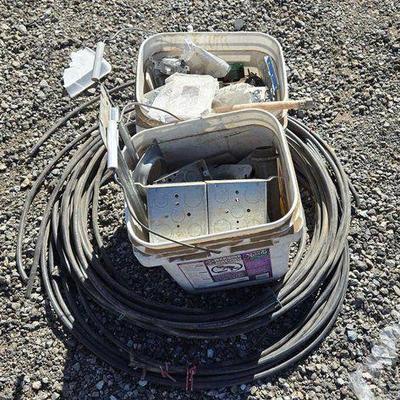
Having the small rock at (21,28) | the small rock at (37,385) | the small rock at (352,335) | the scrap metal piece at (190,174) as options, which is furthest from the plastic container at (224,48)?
the small rock at (21,28)

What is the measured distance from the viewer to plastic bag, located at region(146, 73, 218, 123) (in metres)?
3.47

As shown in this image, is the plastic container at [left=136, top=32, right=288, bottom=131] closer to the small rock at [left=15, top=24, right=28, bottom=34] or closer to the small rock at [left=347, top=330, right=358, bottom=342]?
the small rock at [left=347, top=330, right=358, bottom=342]

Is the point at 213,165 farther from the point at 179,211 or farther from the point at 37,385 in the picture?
the point at 37,385

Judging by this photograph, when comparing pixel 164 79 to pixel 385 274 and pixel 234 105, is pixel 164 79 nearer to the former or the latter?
pixel 234 105

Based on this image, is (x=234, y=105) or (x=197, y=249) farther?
(x=234, y=105)

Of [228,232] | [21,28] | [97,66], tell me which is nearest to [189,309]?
[228,232]

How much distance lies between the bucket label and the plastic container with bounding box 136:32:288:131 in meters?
0.91

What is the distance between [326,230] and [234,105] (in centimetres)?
105

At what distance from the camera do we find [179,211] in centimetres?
319

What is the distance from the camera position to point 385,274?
3.73 meters

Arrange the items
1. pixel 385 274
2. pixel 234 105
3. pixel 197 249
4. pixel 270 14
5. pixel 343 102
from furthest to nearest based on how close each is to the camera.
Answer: pixel 270 14 → pixel 343 102 → pixel 385 274 → pixel 234 105 → pixel 197 249

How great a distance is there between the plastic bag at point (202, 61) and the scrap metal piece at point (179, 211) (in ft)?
3.33

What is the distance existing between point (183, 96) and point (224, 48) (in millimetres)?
547

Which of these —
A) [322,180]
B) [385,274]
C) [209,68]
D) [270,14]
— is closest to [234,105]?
[209,68]
